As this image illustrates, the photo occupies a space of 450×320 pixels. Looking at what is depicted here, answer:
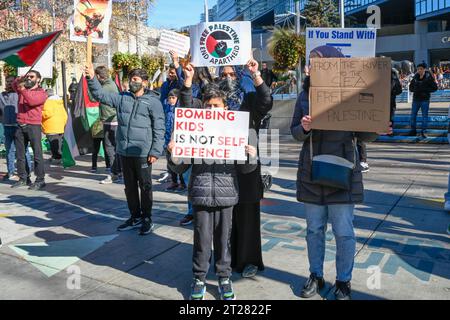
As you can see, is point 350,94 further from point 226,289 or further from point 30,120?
point 30,120

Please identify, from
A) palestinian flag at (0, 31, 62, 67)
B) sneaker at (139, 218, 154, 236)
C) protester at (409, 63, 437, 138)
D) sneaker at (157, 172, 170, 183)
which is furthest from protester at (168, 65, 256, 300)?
protester at (409, 63, 437, 138)

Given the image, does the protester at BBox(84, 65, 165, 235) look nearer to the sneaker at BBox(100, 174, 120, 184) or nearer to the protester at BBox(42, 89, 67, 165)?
the sneaker at BBox(100, 174, 120, 184)

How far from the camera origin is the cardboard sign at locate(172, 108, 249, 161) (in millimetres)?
3635

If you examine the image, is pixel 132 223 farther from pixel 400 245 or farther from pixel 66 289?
pixel 400 245

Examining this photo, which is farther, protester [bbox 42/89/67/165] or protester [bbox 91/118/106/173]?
protester [bbox 42/89/67/165]

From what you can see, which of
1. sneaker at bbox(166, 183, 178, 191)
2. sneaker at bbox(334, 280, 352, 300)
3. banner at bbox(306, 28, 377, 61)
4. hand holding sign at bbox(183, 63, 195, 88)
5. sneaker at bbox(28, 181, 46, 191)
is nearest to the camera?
sneaker at bbox(334, 280, 352, 300)

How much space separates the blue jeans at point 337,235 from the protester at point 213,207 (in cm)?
Result: 64

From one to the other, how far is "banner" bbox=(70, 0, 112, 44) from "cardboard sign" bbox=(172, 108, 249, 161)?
8.22 ft

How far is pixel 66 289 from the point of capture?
3.99 metres

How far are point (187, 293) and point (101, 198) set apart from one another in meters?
3.99

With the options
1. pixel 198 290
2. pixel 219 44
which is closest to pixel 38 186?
pixel 219 44

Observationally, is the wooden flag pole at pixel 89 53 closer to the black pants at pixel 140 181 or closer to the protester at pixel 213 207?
the black pants at pixel 140 181
